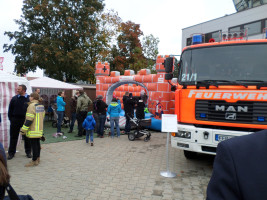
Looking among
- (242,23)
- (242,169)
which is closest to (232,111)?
(242,169)

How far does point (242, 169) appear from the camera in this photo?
3.12 ft

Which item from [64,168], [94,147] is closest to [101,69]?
[94,147]

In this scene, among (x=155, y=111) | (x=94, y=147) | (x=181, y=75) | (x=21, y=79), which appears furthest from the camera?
(x=155, y=111)

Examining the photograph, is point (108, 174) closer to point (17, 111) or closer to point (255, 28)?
point (17, 111)

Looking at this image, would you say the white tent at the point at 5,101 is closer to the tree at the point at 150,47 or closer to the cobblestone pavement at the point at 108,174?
the cobblestone pavement at the point at 108,174

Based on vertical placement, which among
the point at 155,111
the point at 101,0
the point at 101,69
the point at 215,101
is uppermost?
the point at 101,0

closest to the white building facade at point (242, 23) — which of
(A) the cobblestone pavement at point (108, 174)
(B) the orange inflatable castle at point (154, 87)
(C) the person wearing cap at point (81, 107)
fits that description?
(B) the orange inflatable castle at point (154, 87)

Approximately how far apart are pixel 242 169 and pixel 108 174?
4.88 metres

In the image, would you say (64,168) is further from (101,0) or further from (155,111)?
(101,0)

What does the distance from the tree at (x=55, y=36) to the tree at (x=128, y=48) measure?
684cm

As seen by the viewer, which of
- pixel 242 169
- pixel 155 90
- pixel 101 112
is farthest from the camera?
pixel 155 90

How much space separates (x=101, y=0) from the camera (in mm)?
24438

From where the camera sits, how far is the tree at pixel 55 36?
67.8 feet

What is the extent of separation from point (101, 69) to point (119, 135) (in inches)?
259
